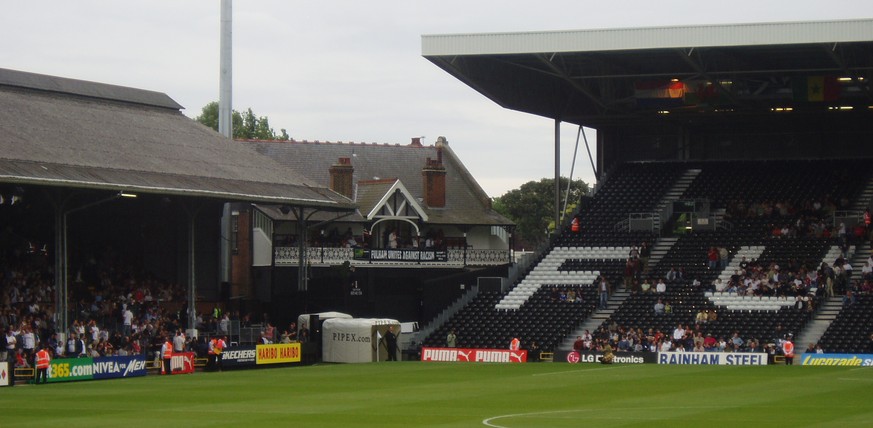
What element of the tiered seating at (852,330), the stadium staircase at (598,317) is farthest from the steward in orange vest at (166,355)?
the tiered seating at (852,330)

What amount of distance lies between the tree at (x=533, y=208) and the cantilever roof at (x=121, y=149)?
187ft

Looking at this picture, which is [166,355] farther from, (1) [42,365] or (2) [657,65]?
(2) [657,65]

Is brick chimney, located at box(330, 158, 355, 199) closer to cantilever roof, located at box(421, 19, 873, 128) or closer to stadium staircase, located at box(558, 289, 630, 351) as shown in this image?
cantilever roof, located at box(421, 19, 873, 128)

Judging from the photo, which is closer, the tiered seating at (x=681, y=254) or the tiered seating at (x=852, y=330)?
the tiered seating at (x=852, y=330)

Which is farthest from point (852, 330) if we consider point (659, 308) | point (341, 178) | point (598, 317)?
point (341, 178)

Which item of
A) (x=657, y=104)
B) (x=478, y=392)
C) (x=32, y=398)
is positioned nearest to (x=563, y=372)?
(x=478, y=392)

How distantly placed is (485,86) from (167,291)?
49.8 feet

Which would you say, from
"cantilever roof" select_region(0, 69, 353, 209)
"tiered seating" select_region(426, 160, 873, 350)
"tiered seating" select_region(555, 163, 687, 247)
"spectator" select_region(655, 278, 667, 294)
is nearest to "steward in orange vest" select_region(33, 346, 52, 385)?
"cantilever roof" select_region(0, 69, 353, 209)

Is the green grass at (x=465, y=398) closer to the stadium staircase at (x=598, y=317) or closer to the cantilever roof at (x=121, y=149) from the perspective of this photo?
the cantilever roof at (x=121, y=149)

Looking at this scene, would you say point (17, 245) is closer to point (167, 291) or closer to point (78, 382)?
point (167, 291)

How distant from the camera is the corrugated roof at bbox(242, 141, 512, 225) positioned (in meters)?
76.9

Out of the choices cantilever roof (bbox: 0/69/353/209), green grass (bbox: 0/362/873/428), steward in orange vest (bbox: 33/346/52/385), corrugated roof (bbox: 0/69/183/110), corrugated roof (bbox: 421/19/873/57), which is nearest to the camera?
green grass (bbox: 0/362/873/428)

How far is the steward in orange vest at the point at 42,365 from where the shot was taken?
37.8 metres

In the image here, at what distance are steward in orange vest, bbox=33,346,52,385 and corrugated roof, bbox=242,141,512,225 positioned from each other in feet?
123
